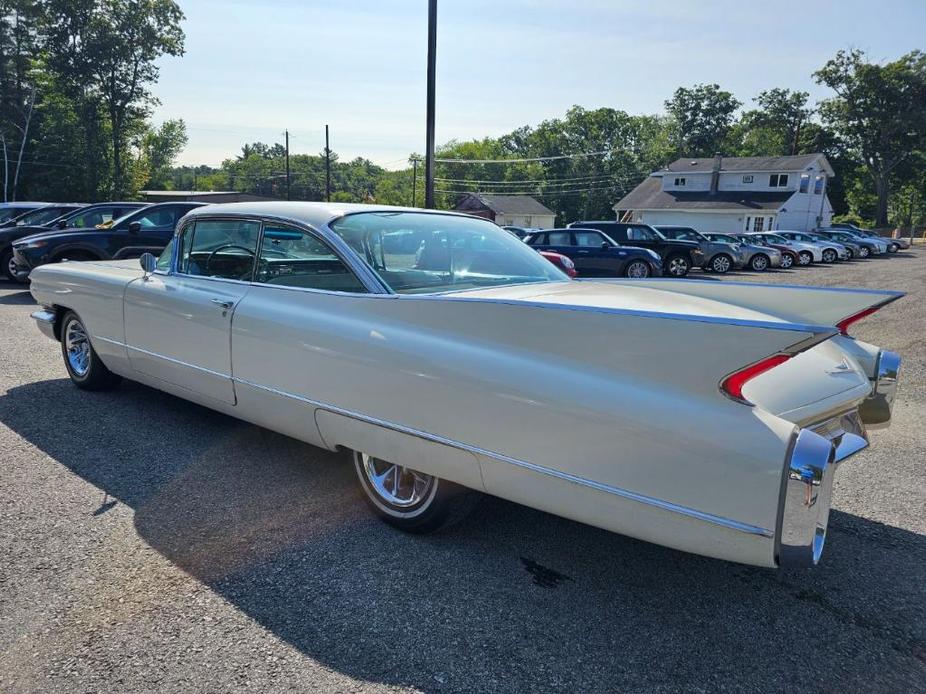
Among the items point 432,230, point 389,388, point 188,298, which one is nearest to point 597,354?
point 389,388

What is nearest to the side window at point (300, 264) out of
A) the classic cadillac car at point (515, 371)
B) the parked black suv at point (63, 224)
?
the classic cadillac car at point (515, 371)

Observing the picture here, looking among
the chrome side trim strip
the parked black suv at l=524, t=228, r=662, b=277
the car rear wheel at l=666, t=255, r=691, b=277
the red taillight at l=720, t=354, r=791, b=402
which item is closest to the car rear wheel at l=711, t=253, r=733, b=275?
the car rear wheel at l=666, t=255, r=691, b=277

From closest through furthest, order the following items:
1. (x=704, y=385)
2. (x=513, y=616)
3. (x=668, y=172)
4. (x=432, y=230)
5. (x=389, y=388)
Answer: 1. (x=704, y=385)
2. (x=513, y=616)
3. (x=389, y=388)
4. (x=432, y=230)
5. (x=668, y=172)

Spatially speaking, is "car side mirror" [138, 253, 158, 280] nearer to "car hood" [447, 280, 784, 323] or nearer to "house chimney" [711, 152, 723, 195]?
"car hood" [447, 280, 784, 323]

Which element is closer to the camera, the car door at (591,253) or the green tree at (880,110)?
the car door at (591,253)

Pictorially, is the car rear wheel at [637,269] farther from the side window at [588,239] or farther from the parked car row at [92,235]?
the parked car row at [92,235]

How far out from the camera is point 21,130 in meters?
40.1

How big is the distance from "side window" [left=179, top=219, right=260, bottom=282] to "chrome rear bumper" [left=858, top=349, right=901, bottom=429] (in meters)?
3.25

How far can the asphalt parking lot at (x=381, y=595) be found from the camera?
2102mm

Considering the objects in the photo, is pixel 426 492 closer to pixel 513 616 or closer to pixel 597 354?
pixel 513 616

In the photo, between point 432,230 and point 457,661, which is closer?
point 457,661

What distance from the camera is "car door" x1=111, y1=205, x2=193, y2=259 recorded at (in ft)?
36.4

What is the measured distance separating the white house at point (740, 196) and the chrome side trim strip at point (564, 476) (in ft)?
149

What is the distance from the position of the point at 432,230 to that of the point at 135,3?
1885 inches
